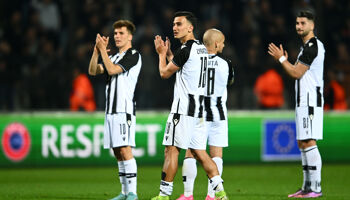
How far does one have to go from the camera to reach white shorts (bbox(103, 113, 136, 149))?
29.9ft

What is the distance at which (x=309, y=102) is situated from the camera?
10109 millimetres

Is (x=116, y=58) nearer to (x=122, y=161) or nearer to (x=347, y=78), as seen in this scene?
(x=122, y=161)

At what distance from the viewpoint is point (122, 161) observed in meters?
9.27

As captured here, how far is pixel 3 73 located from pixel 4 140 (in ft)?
4.22

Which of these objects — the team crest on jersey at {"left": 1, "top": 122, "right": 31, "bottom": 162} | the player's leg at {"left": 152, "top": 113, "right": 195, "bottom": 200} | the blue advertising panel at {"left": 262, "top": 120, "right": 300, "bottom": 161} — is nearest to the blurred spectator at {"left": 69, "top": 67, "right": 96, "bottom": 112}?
the team crest on jersey at {"left": 1, "top": 122, "right": 31, "bottom": 162}

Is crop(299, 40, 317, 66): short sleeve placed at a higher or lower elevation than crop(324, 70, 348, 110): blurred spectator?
higher

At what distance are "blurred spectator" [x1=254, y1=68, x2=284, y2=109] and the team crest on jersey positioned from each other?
15.6ft

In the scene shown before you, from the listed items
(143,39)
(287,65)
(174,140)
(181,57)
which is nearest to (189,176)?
(174,140)

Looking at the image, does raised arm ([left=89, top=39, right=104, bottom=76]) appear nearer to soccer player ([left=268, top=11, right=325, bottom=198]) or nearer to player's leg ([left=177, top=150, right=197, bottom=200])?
player's leg ([left=177, top=150, right=197, bottom=200])

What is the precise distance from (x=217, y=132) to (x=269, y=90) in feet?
22.3

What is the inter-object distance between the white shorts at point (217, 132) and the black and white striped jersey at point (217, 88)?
2.4 inches

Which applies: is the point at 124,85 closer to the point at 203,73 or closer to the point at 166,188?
the point at 203,73

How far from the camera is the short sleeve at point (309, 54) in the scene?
32.8ft

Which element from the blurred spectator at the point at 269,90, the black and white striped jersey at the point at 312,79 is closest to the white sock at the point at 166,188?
the black and white striped jersey at the point at 312,79
